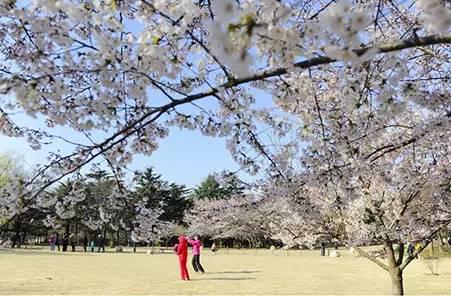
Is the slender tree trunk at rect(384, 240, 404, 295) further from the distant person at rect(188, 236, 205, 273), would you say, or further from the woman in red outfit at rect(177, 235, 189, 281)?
the distant person at rect(188, 236, 205, 273)

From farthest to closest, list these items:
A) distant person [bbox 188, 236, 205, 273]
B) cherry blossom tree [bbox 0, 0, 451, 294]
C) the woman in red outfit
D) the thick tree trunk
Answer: distant person [bbox 188, 236, 205, 273], the woman in red outfit, the thick tree trunk, cherry blossom tree [bbox 0, 0, 451, 294]

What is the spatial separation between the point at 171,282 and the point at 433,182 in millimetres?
8983

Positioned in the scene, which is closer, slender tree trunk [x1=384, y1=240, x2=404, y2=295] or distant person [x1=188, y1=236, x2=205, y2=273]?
slender tree trunk [x1=384, y1=240, x2=404, y2=295]

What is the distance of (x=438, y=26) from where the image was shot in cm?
199

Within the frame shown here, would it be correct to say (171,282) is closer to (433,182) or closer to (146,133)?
(433,182)

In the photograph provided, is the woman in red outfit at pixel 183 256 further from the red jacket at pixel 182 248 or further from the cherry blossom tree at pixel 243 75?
the cherry blossom tree at pixel 243 75

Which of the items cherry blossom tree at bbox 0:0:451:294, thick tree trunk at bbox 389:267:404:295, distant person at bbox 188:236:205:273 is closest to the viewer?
cherry blossom tree at bbox 0:0:451:294

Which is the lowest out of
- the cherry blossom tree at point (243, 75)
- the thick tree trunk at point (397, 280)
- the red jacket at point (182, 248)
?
the thick tree trunk at point (397, 280)

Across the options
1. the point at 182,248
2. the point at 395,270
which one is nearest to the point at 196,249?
the point at 182,248

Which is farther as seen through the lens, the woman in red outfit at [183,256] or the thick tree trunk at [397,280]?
the woman in red outfit at [183,256]

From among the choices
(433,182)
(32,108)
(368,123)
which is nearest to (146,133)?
(32,108)

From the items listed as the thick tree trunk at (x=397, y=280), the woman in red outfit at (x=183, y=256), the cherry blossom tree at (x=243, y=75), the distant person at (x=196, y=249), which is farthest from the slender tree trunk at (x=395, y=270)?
the distant person at (x=196, y=249)

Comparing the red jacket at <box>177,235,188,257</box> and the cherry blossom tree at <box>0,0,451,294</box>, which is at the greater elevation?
the cherry blossom tree at <box>0,0,451,294</box>

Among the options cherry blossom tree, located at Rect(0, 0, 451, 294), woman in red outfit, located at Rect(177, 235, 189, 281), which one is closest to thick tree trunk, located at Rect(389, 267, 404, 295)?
cherry blossom tree, located at Rect(0, 0, 451, 294)
